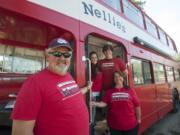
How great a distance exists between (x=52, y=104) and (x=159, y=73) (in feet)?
20.8

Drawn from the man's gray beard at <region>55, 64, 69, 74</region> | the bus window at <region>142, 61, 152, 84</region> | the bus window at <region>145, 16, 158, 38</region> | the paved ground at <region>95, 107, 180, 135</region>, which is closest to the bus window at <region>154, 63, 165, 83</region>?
the bus window at <region>142, 61, 152, 84</region>

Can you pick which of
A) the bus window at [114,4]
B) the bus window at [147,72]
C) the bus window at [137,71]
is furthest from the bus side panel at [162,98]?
the bus window at [114,4]

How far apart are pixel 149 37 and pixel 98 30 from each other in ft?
12.2

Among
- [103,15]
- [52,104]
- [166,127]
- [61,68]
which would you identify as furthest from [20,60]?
[166,127]

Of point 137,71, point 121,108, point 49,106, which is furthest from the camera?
point 137,71

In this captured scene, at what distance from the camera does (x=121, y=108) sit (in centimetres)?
373

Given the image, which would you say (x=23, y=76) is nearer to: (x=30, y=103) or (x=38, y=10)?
(x=38, y=10)

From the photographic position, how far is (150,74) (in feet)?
22.4

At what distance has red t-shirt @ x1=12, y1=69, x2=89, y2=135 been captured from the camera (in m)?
1.87

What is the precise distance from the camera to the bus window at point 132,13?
565cm

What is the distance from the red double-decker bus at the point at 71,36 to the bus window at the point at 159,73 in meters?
0.89

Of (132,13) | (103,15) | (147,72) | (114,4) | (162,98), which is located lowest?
(162,98)

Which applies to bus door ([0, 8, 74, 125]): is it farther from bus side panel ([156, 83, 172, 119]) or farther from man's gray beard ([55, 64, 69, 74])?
bus side panel ([156, 83, 172, 119])

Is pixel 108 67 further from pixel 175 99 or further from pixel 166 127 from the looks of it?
pixel 175 99
